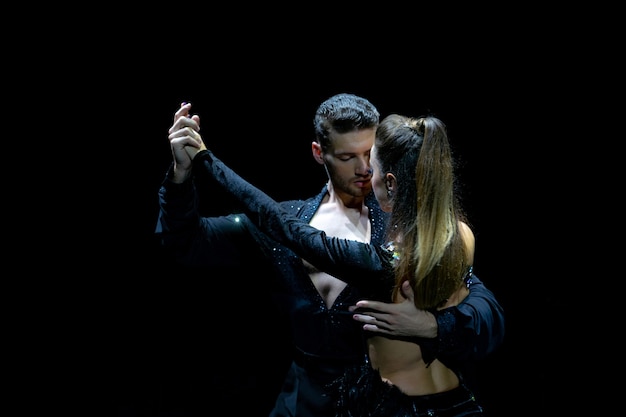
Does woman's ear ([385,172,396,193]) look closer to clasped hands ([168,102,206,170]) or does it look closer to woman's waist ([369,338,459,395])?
woman's waist ([369,338,459,395])

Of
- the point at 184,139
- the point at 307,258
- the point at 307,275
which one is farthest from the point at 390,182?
the point at 184,139

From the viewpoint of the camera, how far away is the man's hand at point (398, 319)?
1568 mm

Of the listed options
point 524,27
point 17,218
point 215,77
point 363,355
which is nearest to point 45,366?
point 17,218

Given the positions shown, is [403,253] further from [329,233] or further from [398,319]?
[329,233]

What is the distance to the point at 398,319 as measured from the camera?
5.14 ft

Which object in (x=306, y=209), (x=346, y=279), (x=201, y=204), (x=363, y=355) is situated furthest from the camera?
(x=201, y=204)

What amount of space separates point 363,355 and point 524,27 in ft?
6.05

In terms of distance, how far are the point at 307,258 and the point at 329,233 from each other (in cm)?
40

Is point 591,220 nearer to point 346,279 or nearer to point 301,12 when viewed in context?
point 301,12

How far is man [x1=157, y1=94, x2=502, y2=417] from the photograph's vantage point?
1.84 meters

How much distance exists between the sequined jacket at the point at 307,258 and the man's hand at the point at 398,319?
3 centimetres

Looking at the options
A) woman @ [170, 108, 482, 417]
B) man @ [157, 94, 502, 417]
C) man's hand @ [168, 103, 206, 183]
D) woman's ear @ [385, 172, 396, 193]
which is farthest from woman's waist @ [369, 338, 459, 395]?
man's hand @ [168, 103, 206, 183]

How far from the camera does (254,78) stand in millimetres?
2703

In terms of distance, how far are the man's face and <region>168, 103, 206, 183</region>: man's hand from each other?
1.41ft
